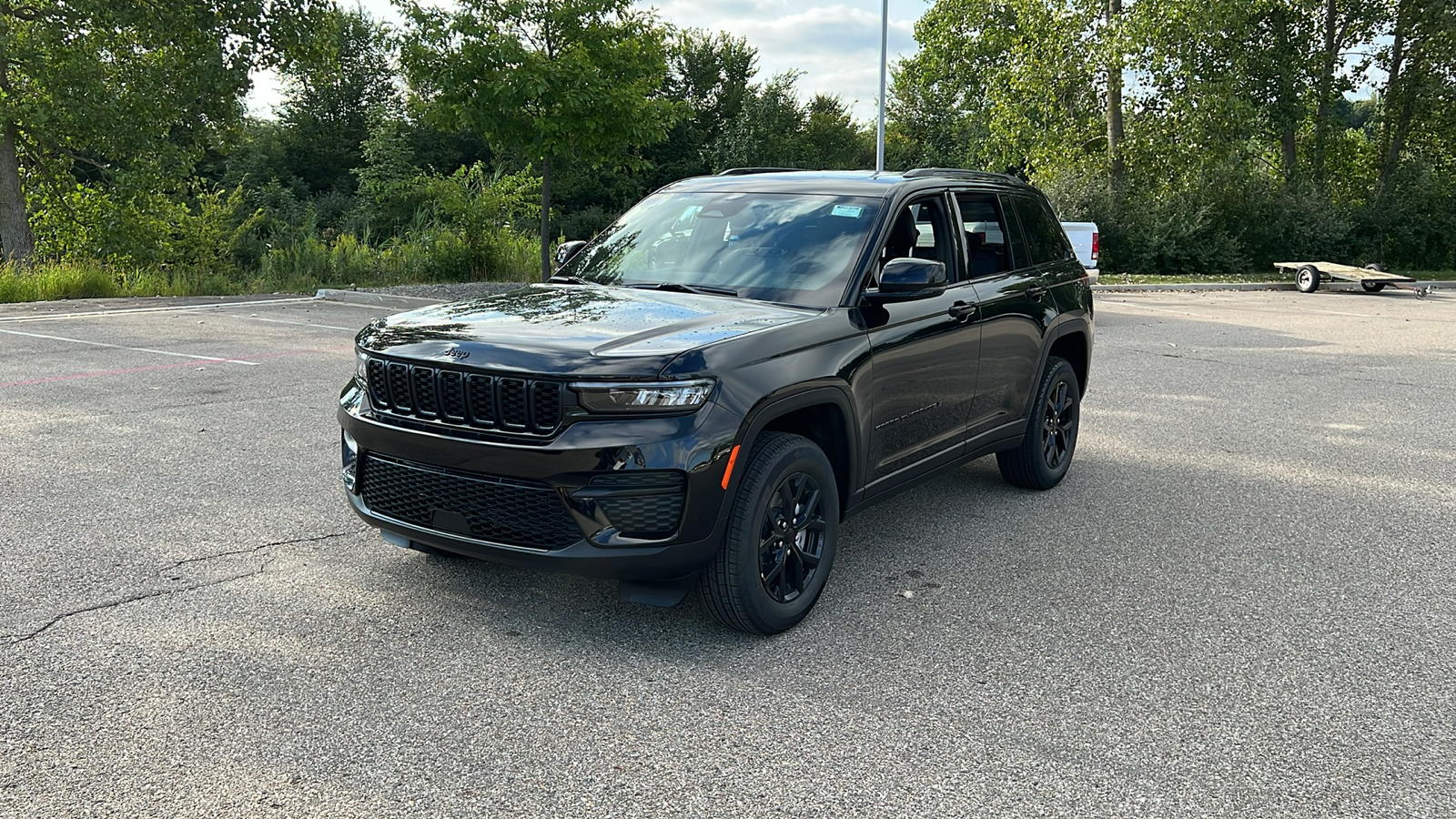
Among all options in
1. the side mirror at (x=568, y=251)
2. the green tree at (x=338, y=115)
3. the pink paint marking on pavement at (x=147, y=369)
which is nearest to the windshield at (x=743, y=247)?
the side mirror at (x=568, y=251)

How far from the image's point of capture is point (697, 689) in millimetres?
3807

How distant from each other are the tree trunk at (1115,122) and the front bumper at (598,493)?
2971 cm

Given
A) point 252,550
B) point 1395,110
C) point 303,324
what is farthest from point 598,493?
point 1395,110

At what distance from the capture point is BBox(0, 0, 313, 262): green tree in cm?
2052

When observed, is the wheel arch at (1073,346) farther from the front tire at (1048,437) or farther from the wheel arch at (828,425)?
the wheel arch at (828,425)

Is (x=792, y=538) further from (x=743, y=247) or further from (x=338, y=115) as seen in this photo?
(x=338, y=115)

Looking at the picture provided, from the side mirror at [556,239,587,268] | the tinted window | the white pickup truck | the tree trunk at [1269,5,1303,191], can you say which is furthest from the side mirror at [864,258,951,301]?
the tree trunk at [1269,5,1303,191]

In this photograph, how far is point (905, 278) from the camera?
15.4ft

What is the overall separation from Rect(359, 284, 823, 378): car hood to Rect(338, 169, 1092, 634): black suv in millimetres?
11

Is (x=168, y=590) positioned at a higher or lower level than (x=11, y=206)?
lower

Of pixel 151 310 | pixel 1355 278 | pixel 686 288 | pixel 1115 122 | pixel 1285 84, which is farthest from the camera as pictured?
pixel 1285 84

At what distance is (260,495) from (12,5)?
20.5m

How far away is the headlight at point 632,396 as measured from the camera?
379cm

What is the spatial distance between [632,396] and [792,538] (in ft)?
3.06
